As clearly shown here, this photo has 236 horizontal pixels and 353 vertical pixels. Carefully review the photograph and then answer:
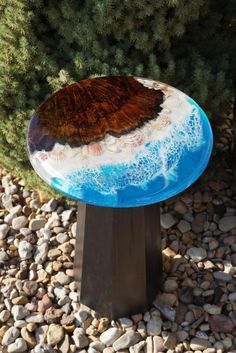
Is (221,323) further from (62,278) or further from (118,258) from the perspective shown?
(62,278)

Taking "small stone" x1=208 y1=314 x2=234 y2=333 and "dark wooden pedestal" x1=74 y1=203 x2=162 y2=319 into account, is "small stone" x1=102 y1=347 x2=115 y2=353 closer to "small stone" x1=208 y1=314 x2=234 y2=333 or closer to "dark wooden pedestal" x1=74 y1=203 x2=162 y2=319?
"dark wooden pedestal" x1=74 y1=203 x2=162 y2=319

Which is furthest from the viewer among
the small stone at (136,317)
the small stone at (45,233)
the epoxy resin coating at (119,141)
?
the small stone at (45,233)

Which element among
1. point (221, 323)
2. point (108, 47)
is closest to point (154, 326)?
point (221, 323)

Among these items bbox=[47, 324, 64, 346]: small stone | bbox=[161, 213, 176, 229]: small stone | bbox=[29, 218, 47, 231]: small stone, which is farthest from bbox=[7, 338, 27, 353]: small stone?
bbox=[161, 213, 176, 229]: small stone

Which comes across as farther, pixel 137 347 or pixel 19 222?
pixel 19 222

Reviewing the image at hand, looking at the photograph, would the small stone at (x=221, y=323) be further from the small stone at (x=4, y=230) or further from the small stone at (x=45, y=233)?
the small stone at (x=4, y=230)

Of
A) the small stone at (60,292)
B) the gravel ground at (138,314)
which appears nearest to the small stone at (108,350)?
the gravel ground at (138,314)

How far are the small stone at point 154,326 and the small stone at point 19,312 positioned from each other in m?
0.56

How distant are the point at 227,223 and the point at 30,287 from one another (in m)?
1.07

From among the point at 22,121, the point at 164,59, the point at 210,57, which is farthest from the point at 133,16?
the point at 22,121

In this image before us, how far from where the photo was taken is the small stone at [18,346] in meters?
2.26

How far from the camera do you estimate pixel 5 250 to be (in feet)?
8.83

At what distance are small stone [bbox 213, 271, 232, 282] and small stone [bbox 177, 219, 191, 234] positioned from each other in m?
0.29

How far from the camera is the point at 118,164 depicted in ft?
5.82
